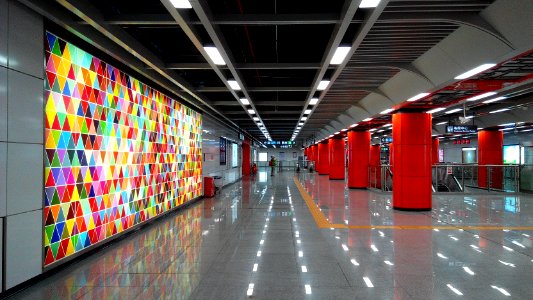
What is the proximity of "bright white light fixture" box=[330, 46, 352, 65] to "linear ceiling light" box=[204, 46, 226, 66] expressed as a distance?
2.20 m

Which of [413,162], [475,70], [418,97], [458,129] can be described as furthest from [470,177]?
[475,70]

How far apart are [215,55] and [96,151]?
2.87 m

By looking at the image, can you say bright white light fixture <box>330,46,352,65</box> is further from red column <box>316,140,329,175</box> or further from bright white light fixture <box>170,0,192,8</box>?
red column <box>316,140,329,175</box>

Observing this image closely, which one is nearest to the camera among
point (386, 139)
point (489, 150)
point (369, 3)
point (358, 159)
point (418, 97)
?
point (369, 3)

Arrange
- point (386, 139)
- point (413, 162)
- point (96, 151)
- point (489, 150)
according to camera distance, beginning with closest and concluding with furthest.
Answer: point (96, 151) → point (413, 162) → point (489, 150) → point (386, 139)

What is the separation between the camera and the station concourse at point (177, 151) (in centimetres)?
445

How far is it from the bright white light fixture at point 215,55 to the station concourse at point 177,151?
52mm

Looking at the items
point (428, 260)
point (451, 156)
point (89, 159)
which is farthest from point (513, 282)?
point (451, 156)

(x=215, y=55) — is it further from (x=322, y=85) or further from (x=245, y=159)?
(x=245, y=159)

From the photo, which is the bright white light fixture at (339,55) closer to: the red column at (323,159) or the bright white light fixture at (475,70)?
the bright white light fixture at (475,70)

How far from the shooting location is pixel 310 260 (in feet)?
18.6

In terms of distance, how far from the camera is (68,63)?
5531 mm

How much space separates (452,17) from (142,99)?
687 cm

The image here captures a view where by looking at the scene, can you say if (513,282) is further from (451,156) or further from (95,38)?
(451,156)
